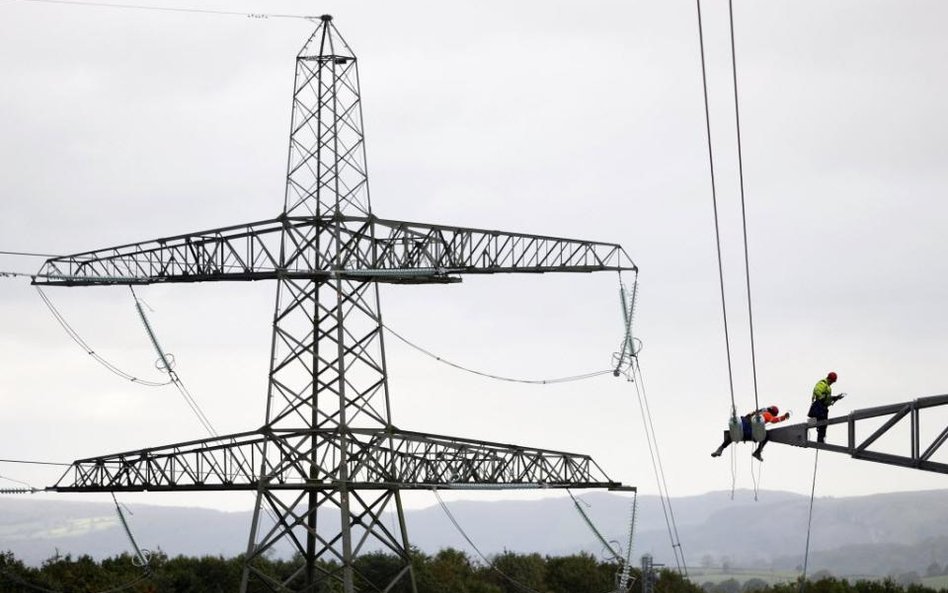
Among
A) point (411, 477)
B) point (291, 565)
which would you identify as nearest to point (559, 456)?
point (411, 477)

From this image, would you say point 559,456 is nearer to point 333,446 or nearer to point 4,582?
point 333,446

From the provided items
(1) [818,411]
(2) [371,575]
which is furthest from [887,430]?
(2) [371,575]

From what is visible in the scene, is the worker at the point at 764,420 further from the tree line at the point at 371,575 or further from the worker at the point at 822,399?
the tree line at the point at 371,575

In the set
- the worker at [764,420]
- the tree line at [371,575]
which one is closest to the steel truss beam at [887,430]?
the worker at [764,420]

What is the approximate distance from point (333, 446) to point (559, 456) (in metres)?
8.92

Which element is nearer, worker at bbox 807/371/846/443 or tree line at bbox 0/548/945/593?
worker at bbox 807/371/846/443

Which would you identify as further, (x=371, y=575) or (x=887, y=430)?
(x=371, y=575)

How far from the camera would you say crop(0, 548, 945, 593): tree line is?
98000 millimetres

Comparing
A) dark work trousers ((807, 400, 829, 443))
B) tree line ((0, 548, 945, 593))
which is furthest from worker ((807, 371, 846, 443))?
tree line ((0, 548, 945, 593))

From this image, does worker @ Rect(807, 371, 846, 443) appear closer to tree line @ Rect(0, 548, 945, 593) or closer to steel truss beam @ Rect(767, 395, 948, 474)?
steel truss beam @ Rect(767, 395, 948, 474)

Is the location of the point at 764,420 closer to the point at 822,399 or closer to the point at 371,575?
the point at 822,399

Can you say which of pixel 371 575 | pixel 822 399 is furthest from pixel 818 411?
pixel 371 575

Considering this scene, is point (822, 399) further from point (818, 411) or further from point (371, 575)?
point (371, 575)

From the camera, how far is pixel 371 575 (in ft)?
359
